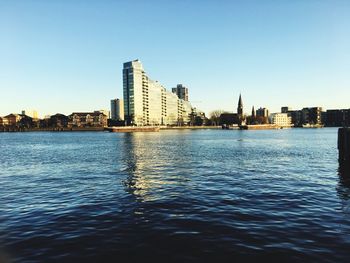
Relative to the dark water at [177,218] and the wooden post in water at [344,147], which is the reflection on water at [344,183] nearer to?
the dark water at [177,218]

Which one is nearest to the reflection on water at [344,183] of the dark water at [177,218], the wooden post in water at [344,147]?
the dark water at [177,218]

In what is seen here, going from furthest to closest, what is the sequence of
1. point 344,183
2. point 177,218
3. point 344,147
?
1. point 344,147
2. point 344,183
3. point 177,218

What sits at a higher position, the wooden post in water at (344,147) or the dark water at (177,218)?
the wooden post in water at (344,147)

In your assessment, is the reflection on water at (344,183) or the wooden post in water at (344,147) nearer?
the reflection on water at (344,183)

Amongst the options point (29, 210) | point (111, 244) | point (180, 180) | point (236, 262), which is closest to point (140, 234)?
point (111, 244)

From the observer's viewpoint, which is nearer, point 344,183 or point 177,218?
point 177,218

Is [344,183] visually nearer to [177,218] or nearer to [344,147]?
[344,147]

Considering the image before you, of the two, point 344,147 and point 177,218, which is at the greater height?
point 344,147

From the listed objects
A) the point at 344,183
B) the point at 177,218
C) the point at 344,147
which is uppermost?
the point at 344,147

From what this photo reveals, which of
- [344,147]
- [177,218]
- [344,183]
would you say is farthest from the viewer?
[344,147]

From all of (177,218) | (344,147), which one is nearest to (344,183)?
(344,147)

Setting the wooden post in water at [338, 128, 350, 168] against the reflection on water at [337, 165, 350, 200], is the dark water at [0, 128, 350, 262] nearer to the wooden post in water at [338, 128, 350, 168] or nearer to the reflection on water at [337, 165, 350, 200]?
the reflection on water at [337, 165, 350, 200]

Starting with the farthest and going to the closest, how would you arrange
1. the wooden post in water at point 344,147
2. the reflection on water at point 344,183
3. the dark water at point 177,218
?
1. the wooden post in water at point 344,147
2. the reflection on water at point 344,183
3. the dark water at point 177,218

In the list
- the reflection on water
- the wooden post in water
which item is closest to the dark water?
the reflection on water
